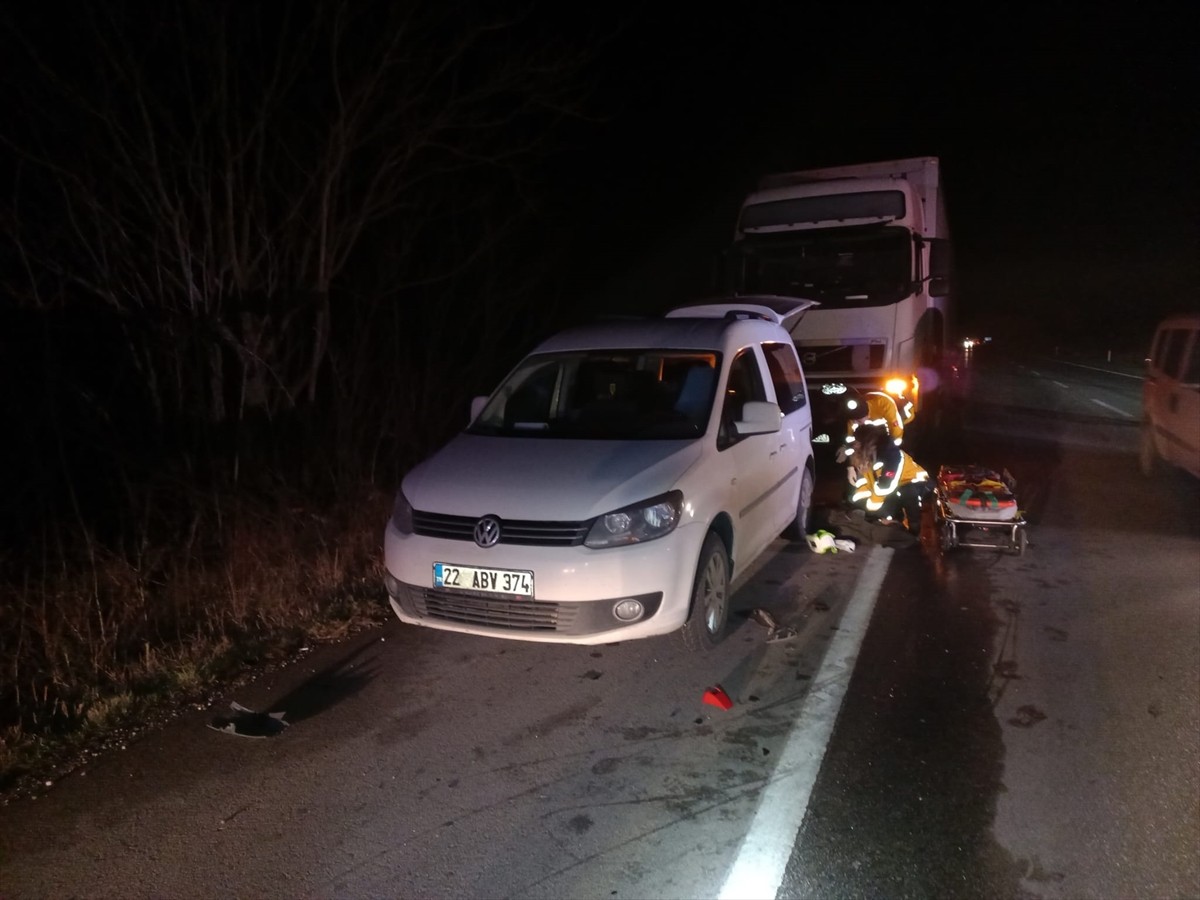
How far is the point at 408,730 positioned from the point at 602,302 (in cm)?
1907

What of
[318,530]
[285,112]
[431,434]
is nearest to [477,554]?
[318,530]

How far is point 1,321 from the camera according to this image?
614 cm

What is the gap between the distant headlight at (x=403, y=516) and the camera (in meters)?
4.78

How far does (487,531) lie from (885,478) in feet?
13.4

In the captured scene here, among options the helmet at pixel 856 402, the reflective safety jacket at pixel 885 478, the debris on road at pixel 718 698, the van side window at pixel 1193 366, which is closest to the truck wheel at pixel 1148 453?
the van side window at pixel 1193 366

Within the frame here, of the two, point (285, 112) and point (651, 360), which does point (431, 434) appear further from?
point (651, 360)

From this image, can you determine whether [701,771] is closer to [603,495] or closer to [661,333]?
[603,495]

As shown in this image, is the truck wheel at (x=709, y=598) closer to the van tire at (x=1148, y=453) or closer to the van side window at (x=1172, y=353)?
the van side window at (x=1172, y=353)

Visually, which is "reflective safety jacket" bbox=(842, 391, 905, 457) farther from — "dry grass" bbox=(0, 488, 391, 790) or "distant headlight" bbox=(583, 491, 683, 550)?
"dry grass" bbox=(0, 488, 391, 790)

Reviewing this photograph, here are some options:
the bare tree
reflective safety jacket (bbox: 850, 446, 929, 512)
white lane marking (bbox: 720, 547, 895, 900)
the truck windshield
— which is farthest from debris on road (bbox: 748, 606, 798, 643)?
the truck windshield

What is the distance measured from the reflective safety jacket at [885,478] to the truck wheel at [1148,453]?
3987mm

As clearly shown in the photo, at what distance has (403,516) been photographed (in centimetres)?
486

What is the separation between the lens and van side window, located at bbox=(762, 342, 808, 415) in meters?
6.55

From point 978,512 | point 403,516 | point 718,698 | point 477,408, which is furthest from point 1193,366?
point 403,516
